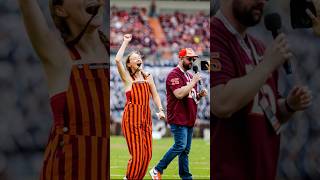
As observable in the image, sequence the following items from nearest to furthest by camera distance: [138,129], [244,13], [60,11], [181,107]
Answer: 1. [60,11]
2. [244,13]
3. [138,129]
4. [181,107]

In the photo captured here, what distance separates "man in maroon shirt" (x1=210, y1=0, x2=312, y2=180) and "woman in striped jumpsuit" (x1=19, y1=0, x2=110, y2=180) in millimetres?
620

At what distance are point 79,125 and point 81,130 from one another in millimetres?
29

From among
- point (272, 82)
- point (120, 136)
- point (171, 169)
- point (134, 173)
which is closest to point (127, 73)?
point (134, 173)

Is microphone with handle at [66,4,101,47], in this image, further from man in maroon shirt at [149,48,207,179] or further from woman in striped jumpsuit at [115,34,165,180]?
man in maroon shirt at [149,48,207,179]

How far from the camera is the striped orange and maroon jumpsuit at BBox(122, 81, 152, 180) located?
6387mm

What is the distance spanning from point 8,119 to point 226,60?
1.19 meters

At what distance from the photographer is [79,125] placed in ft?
11.7

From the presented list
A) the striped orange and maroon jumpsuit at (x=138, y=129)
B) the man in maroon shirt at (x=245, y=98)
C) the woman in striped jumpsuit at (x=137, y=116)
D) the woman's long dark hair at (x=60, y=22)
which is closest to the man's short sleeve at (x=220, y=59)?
the man in maroon shirt at (x=245, y=98)

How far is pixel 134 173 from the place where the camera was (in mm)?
6391

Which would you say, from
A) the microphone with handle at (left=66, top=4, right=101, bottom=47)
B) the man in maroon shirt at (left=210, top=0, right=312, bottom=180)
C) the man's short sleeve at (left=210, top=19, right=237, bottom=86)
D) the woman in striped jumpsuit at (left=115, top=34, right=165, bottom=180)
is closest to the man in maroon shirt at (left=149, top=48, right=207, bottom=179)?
the woman in striped jumpsuit at (left=115, top=34, right=165, bottom=180)

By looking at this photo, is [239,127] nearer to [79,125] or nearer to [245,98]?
[245,98]

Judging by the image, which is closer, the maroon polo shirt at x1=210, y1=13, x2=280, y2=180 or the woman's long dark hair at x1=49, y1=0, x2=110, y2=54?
the woman's long dark hair at x1=49, y1=0, x2=110, y2=54

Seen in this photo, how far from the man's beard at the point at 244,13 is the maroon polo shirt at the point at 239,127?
0.23 feet

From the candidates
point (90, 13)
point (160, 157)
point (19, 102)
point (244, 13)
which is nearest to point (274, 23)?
point (244, 13)
